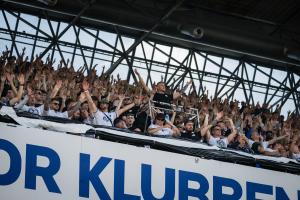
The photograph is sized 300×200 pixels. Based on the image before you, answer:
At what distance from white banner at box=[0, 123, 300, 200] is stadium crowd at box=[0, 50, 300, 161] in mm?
611

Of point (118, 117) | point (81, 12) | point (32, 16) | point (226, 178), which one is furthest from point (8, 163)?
point (32, 16)

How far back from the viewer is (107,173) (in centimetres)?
960

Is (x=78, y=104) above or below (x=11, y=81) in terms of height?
below

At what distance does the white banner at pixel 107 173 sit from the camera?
9055mm

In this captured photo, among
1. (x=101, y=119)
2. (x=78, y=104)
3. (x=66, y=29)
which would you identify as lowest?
(x=101, y=119)

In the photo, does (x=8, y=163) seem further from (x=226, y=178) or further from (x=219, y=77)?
(x=219, y=77)

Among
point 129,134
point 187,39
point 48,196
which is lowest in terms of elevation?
point 48,196

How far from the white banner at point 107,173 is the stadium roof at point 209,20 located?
8714 mm

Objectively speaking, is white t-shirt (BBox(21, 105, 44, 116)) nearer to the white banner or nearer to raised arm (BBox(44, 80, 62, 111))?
raised arm (BBox(44, 80, 62, 111))

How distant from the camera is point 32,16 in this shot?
20.9m

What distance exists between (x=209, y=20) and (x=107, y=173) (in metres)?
11.8

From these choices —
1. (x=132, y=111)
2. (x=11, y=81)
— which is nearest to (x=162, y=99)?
(x=132, y=111)

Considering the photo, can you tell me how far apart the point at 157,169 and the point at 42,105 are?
259 cm

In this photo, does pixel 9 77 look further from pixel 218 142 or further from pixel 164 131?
pixel 218 142
